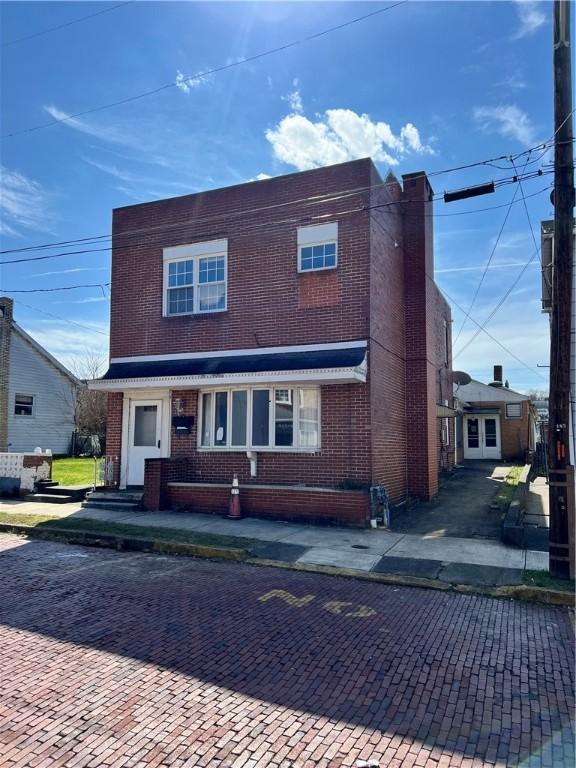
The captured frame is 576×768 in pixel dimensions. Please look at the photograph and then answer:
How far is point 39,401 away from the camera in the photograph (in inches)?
1128

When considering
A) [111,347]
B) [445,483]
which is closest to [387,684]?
[111,347]

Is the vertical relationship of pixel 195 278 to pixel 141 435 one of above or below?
above

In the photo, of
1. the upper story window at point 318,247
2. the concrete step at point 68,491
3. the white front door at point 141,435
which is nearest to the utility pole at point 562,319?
the upper story window at point 318,247

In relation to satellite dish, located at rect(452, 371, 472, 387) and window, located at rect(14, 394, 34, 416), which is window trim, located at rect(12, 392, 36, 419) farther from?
satellite dish, located at rect(452, 371, 472, 387)

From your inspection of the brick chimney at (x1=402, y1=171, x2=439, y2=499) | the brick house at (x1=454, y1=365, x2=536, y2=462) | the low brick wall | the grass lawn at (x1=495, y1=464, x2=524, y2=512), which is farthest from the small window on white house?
the low brick wall

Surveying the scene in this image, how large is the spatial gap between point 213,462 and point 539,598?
26.6 feet

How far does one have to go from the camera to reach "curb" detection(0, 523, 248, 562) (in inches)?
361

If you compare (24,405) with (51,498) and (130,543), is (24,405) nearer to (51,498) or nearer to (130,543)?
(51,498)

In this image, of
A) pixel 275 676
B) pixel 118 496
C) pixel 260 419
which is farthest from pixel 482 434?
pixel 275 676

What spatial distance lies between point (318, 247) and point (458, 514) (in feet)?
23.9

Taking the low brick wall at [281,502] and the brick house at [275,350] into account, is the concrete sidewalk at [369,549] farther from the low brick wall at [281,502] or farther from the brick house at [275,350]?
the brick house at [275,350]

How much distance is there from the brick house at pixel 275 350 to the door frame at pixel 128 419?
0.04 meters

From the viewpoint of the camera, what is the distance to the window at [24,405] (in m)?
27.2

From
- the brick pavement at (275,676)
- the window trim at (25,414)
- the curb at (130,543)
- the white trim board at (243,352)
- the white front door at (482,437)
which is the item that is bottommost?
the brick pavement at (275,676)
